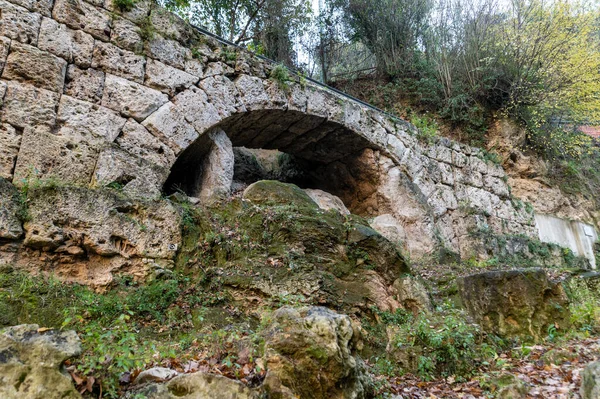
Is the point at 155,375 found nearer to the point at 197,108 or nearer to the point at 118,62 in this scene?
the point at 197,108

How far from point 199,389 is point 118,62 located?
4.68m

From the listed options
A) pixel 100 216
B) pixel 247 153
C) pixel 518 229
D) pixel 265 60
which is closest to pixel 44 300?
pixel 100 216

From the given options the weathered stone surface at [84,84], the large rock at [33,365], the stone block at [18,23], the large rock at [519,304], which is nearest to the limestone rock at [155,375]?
the large rock at [33,365]

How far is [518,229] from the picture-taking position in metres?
9.47

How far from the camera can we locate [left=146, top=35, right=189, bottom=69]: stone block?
5.75 meters

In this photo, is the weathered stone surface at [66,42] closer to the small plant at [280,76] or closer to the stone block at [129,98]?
the stone block at [129,98]

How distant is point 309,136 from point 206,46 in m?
2.47

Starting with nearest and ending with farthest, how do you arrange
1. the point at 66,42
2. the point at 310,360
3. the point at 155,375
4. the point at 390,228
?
1. the point at 155,375
2. the point at 310,360
3. the point at 66,42
4. the point at 390,228

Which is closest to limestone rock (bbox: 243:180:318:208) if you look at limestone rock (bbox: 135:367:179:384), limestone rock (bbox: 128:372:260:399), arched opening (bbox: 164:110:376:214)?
arched opening (bbox: 164:110:376:214)

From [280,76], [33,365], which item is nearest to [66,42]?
[280,76]

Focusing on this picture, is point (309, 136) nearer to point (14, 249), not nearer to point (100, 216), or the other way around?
point (100, 216)

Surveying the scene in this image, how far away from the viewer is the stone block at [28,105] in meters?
4.47

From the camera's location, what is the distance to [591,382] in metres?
2.52

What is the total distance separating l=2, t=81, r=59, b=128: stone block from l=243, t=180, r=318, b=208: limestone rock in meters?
2.51
